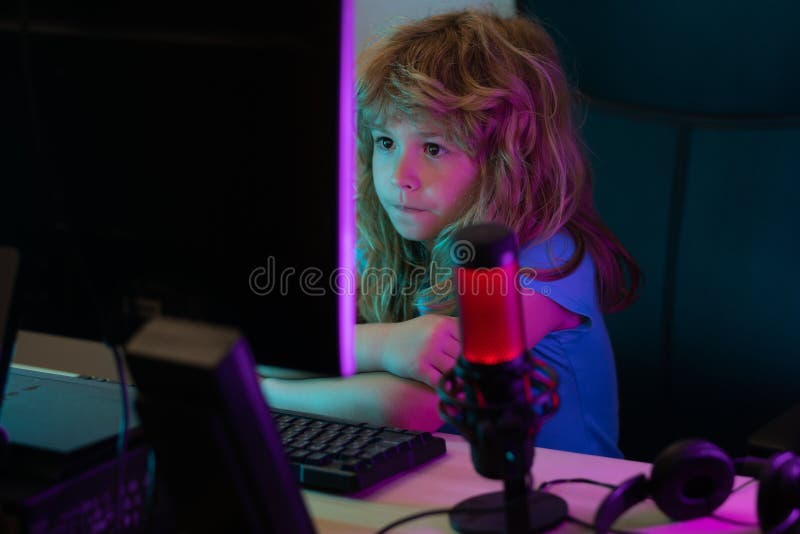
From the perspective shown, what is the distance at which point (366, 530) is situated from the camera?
28.2 inches

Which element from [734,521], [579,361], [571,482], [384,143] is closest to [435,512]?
[571,482]

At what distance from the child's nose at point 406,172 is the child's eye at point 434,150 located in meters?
0.03

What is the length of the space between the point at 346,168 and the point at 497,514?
340 millimetres

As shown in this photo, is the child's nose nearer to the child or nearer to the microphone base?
the child

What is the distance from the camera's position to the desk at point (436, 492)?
714mm

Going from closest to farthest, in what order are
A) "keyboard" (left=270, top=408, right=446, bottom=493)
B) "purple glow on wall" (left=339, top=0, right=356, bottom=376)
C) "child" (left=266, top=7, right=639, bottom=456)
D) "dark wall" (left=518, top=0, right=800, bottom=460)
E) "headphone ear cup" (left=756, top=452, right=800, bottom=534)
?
1. "purple glow on wall" (left=339, top=0, right=356, bottom=376)
2. "headphone ear cup" (left=756, top=452, right=800, bottom=534)
3. "keyboard" (left=270, top=408, right=446, bottom=493)
4. "dark wall" (left=518, top=0, right=800, bottom=460)
5. "child" (left=266, top=7, right=639, bottom=456)

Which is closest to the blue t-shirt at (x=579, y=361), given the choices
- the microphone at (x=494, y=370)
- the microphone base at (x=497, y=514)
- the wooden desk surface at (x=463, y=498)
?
the wooden desk surface at (x=463, y=498)

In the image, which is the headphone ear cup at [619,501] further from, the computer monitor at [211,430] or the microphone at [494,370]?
the computer monitor at [211,430]

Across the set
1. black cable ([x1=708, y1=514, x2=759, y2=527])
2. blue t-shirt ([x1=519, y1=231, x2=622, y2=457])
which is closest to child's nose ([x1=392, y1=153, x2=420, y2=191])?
blue t-shirt ([x1=519, y1=231, x2=622, y2=457])

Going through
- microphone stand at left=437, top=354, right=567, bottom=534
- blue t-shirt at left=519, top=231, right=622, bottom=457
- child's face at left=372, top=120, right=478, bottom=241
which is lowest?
blue t-shirt at left=519, top=231, right=622, bottom=457

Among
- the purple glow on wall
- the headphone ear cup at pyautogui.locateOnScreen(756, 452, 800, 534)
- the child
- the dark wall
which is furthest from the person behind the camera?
the child

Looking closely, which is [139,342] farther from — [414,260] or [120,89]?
[414,260]

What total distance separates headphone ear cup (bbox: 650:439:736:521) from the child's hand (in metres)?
0.41

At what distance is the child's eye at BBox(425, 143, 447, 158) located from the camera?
4.06 feet
